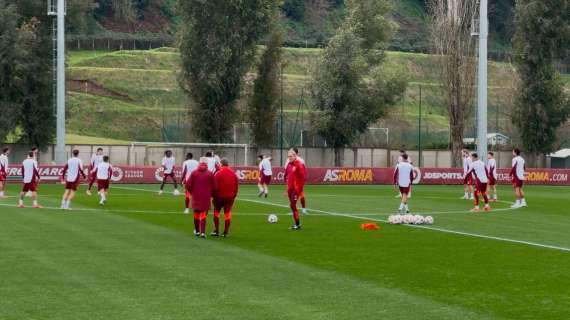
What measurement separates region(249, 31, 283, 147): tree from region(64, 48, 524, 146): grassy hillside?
139 cm

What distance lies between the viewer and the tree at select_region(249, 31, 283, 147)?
242ft

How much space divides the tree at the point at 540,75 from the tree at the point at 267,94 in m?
17.4

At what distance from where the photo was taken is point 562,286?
16391 mm

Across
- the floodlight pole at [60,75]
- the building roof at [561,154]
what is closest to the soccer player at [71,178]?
the floodlight pole at [60,75]

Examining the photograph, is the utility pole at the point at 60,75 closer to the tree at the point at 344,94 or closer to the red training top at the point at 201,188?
the tree at the point at 344,94

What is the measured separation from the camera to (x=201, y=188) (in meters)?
24.0

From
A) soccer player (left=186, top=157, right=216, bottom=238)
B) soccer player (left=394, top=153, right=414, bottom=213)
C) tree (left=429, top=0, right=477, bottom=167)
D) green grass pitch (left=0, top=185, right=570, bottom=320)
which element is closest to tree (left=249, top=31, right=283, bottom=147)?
tree (left=429, top=0, right=477, bottom=167)

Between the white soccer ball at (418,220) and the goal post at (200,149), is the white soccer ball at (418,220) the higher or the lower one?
the lower one

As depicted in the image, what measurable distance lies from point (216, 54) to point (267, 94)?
5.43 metres

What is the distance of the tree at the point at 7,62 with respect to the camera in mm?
62344

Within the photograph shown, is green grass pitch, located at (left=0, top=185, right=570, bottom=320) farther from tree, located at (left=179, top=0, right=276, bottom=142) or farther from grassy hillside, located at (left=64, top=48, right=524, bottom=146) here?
grassy hillside, located at (left=64, top=48, right=524, bottom=146)

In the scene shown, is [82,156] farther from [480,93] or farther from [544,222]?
[544,222]

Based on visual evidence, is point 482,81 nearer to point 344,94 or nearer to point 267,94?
point 344,94

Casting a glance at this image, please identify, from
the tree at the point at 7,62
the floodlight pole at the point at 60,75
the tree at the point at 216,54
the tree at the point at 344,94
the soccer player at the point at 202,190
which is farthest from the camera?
the tree at the point at 344,94
